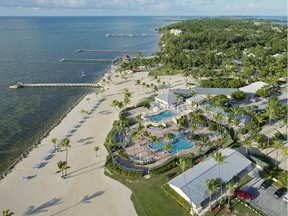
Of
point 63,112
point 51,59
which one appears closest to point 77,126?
point 63,112

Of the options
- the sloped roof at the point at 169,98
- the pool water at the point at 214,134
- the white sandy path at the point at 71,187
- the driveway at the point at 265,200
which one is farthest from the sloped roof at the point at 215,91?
the driveway at the point at 265,200

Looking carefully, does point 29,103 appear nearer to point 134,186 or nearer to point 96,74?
point 96,74

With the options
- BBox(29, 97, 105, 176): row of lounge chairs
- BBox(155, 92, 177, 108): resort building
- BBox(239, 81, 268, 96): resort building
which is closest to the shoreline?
BBox(29, 97, 105, 176): row of lounge chairs

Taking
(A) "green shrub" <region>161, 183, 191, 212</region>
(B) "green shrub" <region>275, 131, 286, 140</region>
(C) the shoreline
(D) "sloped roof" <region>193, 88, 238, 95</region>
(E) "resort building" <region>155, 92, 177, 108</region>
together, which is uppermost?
(D) "sloped roof" <region>193, 88, 238, 95</region>

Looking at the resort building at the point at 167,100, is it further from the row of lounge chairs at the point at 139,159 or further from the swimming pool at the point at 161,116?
the row of lounge chairs at the point at 139,159

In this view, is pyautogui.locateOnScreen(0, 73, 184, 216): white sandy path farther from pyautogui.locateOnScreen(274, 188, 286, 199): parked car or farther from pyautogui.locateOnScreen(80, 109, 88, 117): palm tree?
pyautogui.locateOnScreen(274, 188, 286, 199): parked car

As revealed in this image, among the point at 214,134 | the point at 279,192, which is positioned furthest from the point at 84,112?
the point at 279,192
